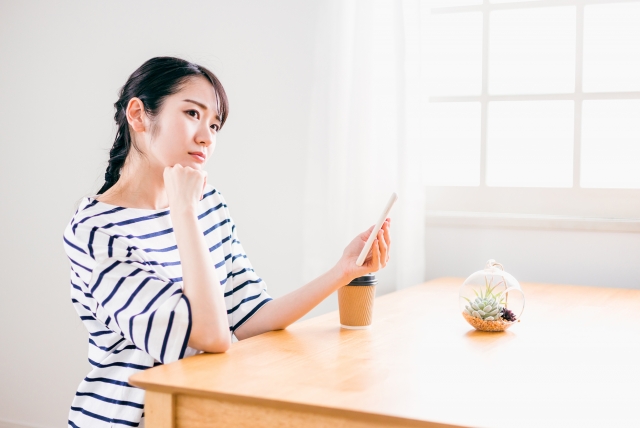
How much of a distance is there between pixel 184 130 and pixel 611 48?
1428 mm

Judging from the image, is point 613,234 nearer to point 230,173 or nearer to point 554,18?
point 554,18

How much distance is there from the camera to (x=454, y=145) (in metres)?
2.38

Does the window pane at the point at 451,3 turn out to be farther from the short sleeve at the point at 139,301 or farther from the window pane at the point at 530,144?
the short sleeve at the point at 139,301

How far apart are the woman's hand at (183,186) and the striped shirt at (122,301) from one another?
0.36 ft

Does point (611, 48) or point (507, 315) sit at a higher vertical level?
point (611, 48)

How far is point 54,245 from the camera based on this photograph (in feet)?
9.74

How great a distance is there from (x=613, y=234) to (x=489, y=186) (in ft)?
1.33

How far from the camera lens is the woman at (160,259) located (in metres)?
1.22

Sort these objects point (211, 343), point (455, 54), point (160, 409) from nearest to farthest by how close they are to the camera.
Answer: point (160, 409), point (211, 343), point (455, 54)

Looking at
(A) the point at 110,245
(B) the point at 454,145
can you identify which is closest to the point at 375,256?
(A) the point at 110,245

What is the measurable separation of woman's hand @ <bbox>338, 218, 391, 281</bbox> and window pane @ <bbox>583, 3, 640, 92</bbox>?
1.16 metres

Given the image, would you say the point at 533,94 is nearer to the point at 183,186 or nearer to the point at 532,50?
the point at 532,50

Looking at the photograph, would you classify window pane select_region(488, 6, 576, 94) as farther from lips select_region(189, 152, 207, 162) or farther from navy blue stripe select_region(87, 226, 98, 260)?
navy blue stripe select_region(87, 226, 98, 260)

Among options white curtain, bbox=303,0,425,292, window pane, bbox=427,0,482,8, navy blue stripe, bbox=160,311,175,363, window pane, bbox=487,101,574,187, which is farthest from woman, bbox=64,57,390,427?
window pane, bbox=427,0,482,8
